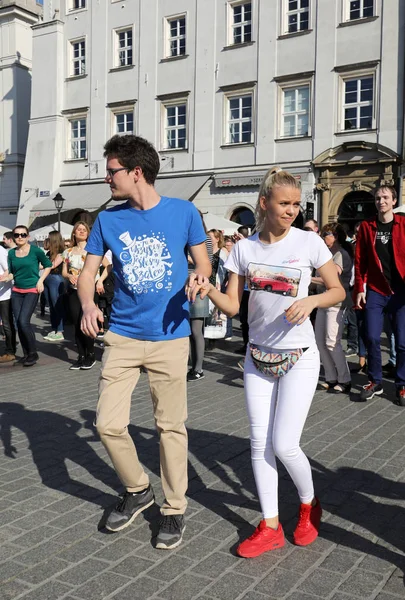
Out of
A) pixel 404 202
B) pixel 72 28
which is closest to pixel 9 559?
pixel 404 202

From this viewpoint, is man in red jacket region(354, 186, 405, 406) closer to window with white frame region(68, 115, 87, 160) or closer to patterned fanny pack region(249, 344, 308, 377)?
patterned fanny pack region(249, 344, 308, 377)

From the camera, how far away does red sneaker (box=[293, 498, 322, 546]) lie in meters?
3.29

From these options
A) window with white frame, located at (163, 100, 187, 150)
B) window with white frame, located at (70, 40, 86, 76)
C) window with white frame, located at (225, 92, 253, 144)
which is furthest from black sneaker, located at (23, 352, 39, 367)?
window with white frame, located at (70, 40, 86, 76)

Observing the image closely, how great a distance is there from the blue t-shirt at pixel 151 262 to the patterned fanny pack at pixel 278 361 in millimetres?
505

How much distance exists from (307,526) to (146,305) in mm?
1383

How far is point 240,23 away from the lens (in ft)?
78.5

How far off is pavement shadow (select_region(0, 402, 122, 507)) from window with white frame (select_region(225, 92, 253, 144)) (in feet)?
62.8

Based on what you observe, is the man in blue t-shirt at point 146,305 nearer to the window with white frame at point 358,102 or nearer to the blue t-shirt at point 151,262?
the blue t-shirt at point 151,262

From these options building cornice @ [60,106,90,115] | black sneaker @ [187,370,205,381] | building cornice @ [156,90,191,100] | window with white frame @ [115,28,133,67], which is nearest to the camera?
black sneaker @ [187,370,205,381]

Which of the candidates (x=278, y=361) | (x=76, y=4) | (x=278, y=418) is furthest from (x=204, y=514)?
(x=76, y=4)

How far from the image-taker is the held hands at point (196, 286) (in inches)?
A: 115

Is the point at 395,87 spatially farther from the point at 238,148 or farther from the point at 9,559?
the point at 9,559

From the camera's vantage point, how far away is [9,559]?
125 inches

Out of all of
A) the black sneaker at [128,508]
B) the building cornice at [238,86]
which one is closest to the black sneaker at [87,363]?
the black sneaker at [128,508]
